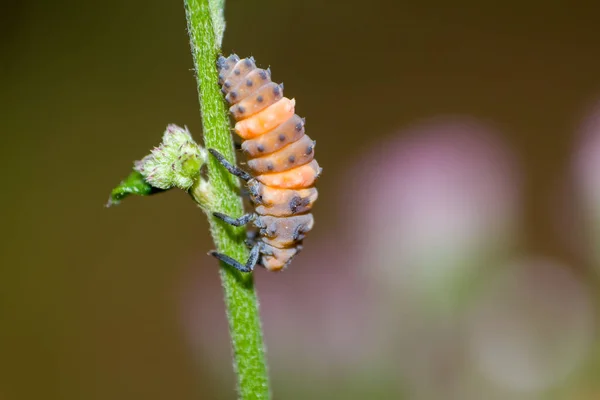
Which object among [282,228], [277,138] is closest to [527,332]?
[282,228]

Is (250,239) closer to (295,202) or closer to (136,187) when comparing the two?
(295,202)

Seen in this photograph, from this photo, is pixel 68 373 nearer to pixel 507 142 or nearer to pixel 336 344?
pixel 336 344

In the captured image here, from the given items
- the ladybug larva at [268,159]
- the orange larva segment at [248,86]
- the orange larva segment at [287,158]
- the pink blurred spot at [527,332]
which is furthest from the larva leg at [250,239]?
the pink blurred spot at [527,332]

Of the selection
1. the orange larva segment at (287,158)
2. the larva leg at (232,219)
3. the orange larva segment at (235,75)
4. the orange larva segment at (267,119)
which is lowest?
the larva leg at (232,219)

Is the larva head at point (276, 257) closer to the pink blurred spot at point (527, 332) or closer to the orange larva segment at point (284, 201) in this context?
the orange larva segment at point (284, 201)

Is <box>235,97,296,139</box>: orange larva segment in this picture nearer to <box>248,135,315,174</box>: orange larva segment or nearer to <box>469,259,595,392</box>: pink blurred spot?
<box>248,135,315,174</box>: orange larva segment

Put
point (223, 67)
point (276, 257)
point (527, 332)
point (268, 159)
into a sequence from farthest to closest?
1. point (527, 332)
2. point (276, 257)
3. point (268, 159)
4. point (223, 67)

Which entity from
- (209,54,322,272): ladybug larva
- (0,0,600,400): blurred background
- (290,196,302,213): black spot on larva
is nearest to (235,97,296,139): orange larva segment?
(209,54,322,272): ladybug larva
